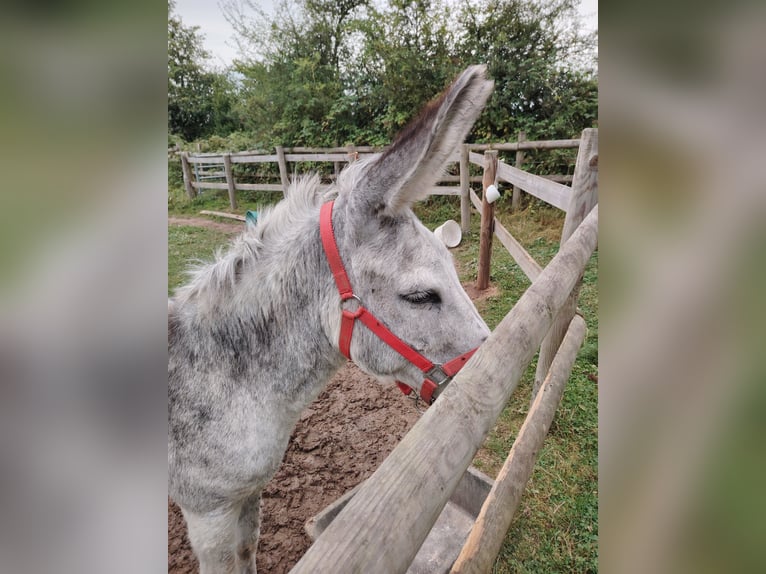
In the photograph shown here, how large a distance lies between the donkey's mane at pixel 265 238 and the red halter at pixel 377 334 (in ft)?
0.68

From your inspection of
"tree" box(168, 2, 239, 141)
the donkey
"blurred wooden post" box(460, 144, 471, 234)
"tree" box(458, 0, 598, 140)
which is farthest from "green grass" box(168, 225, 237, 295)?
"tree" box(458, 0, 598, 140)

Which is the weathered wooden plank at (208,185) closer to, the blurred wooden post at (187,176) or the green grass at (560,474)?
the blurred wooden post at (187,176)

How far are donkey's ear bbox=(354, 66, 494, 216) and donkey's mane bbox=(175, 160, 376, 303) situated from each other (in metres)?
0.16

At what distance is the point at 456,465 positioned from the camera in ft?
2.23

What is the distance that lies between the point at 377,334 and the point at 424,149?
658 millimetres

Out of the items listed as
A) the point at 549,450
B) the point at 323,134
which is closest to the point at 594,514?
the point at 549,450

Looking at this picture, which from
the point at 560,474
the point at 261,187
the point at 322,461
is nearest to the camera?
the point at 560,474

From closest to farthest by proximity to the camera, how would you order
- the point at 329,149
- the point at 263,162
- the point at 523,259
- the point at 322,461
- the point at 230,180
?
1. the point at 322,461
2. the point at 523,259
3. the point at 329,149
4. the point at 230,180
5. the point at 263,162

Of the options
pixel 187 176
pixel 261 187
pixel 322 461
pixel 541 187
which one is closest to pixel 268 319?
pixel 322 461

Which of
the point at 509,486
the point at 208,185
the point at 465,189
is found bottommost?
the point at 509,486

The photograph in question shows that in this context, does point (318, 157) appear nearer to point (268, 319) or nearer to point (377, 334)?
point (268, 319)

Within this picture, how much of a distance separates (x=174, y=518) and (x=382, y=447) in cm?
153
